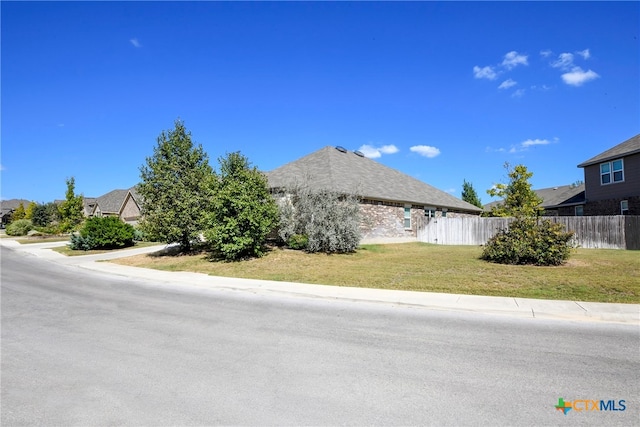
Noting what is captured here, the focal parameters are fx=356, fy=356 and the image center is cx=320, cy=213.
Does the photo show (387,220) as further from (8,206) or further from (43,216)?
(8,206)

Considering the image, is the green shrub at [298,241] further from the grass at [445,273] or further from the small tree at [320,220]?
the grass at [445,273]

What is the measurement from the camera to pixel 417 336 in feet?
20.4

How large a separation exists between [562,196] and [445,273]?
32112mm

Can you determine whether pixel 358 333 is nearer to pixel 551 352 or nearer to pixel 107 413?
pixel 551 352

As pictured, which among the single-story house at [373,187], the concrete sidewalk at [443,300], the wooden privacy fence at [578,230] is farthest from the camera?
the single-story house at [373,187]

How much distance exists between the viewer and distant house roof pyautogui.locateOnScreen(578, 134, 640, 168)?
25.3 m

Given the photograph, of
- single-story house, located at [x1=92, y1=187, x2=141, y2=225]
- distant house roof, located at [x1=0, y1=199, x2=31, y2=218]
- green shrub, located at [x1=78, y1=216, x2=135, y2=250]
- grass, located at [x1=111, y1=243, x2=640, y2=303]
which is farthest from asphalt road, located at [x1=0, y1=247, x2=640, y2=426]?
distant house roof, located at [x1=0, y1=199, x2=31, y2=218]

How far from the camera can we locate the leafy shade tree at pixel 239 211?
16.7 m

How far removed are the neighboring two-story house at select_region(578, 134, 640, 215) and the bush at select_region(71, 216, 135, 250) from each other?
1450 inches

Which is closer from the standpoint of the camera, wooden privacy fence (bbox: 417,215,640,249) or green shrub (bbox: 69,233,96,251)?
wooden privacy fence (bbox: 417,215,640,249)

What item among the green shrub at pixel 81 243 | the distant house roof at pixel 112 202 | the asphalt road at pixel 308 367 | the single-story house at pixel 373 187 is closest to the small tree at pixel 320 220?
the single-story house at pixel 373 187

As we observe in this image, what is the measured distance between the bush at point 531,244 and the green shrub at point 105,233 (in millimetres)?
25519

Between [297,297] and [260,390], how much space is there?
580 centimetres

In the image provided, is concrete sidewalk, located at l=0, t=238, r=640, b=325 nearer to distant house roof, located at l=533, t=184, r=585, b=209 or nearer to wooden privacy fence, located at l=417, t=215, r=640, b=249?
wooden privacy fence, located at l=417, t=215, r=640, b=249
